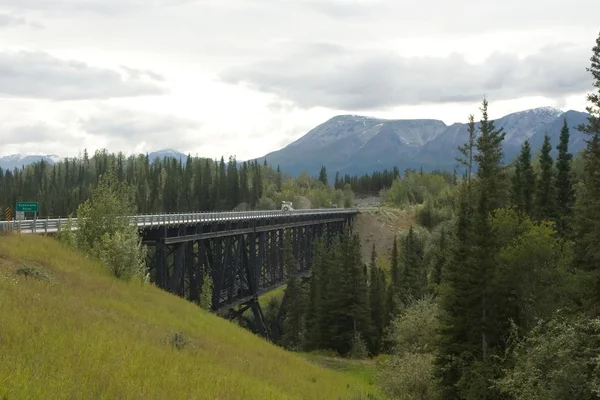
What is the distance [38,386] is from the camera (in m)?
10.0

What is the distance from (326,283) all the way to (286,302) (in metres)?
26.8

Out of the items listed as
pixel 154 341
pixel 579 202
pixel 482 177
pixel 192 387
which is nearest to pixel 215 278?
pixel 482 177

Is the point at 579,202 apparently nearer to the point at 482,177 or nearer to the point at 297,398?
Result: the point at 482,177

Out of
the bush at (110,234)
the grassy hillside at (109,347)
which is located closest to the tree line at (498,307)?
the grassy hillside at (109,347)

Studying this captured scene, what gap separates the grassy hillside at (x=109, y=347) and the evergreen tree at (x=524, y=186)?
1655 inches

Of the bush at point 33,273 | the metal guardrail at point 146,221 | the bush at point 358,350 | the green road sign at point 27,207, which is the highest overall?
the green road sign at point 27,207

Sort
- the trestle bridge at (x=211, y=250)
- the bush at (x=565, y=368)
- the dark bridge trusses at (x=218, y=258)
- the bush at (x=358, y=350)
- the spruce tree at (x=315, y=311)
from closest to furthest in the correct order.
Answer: the bush at (x=565, y=368) → the trestle bridge at (x=211, y=250) → the dark bridge trusses at (x=218, y=258) → the bush at (x=358, y=350) → the spruce tree at (x=315, y=311)

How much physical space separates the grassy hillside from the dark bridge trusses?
16.1 metres

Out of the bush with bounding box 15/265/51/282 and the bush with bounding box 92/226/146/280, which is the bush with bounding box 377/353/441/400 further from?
the bush with bounding box 15/265/51/282

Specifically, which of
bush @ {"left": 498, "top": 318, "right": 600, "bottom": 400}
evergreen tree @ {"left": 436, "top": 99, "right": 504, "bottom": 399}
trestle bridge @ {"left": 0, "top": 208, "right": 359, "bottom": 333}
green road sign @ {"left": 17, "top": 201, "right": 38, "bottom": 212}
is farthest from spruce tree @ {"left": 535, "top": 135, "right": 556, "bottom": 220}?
green road sign @ {"left": 17, "top": 201, "right": 38, "bottom": 212}

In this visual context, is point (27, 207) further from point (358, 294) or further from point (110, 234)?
point (358, 294)

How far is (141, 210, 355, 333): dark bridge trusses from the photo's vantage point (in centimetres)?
4872

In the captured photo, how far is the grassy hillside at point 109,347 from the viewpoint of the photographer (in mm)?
11234

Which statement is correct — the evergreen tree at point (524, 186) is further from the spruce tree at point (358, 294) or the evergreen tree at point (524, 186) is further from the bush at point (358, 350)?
the bush at point (358, 350)
